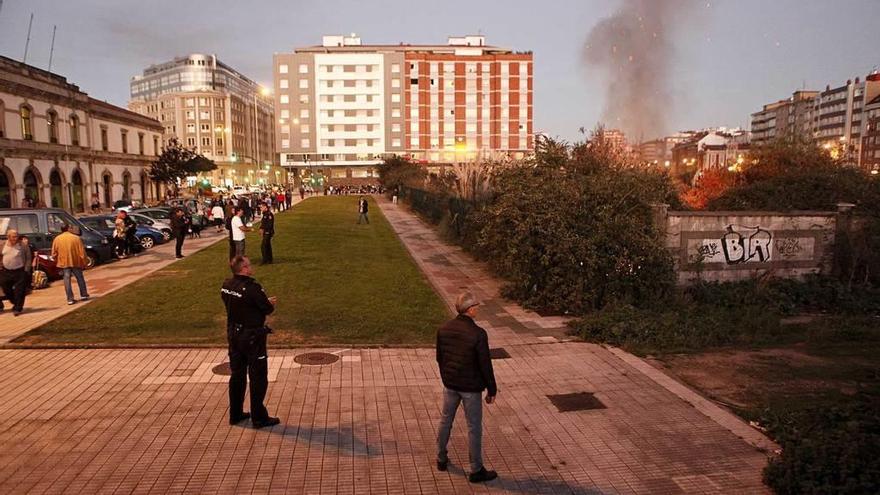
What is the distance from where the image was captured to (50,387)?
7.26 m

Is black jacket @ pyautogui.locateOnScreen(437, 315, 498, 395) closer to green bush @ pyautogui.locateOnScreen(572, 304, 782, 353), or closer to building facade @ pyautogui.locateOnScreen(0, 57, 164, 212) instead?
green bush @ pyautogui.locateOnScreen(572, 304, 782, 353)

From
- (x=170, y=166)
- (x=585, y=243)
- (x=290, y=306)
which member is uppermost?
(x=170, y=166)

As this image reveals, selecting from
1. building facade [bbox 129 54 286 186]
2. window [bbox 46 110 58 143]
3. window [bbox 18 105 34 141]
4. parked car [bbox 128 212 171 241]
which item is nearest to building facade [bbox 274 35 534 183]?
building facade [bbox 129 54 286 186]

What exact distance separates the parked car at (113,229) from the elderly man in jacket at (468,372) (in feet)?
59.0

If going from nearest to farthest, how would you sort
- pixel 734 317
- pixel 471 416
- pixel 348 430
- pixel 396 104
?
1. pixel 471 416
2. pixel 348 430
3. pixel 734 317
4. pixel 396 104

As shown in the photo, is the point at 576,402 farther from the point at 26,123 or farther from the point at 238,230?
the point at 26,123

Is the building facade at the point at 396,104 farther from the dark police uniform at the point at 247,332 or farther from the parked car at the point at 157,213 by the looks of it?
the dark police uniform at the point at 247,332

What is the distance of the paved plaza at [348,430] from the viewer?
16.6ft

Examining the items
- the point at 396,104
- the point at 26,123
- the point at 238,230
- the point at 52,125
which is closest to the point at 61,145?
the point at 52,125

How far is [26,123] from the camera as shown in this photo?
3881 cm

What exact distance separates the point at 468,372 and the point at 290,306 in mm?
7689

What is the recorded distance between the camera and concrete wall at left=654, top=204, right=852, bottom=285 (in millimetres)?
12172

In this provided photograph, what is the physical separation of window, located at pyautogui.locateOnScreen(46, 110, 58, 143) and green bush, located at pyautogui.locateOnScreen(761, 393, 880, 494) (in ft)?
156

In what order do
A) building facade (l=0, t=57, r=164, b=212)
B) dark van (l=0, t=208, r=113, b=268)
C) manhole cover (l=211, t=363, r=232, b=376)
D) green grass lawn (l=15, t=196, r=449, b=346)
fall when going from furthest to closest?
1. building facade (l=0, t=57, r=164, b=212)
2. dark van (l=0, t=208, r=113, b=268)
3. green grass lawn (l=15, t=196, r=449, b=346)
4. manhole cover (l=211, t=363, r=232, b=376)
